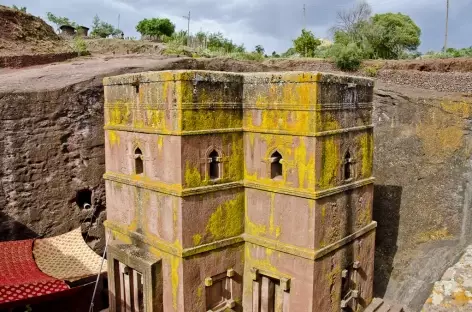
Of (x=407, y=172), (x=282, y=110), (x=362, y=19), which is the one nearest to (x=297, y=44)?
(x=362, y=19)

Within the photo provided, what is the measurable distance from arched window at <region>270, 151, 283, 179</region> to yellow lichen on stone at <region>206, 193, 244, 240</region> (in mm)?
679

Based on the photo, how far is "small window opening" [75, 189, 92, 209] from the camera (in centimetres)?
907

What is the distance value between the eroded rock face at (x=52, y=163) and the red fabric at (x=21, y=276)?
3.27ft

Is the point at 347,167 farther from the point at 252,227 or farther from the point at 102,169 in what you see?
the point at 102,169

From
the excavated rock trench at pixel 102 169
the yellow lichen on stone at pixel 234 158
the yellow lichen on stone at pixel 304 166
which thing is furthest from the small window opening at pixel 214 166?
the excavated rock trench at pixel 102 169

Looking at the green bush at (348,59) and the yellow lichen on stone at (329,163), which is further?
the green bush at (348,59)

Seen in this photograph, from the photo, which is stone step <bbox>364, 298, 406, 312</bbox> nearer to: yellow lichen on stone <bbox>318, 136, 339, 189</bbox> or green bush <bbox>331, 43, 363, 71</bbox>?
yellow lichen on stone <bbox>318, 136, 339, 189</bbox>

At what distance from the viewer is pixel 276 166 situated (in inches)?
266

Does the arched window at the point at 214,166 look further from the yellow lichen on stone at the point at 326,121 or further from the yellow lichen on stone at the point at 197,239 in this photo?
the yellow lichen on stone at the point at 326,121

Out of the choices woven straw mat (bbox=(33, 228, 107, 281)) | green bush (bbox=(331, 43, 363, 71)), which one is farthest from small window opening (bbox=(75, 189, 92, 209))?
green bush (bbox=(331, 43, 363, 71))

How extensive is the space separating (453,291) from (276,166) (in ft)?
14.6

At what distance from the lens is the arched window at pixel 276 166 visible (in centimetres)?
664

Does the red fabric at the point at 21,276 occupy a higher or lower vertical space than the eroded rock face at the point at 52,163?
lower

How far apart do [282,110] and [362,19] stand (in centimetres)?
2792
